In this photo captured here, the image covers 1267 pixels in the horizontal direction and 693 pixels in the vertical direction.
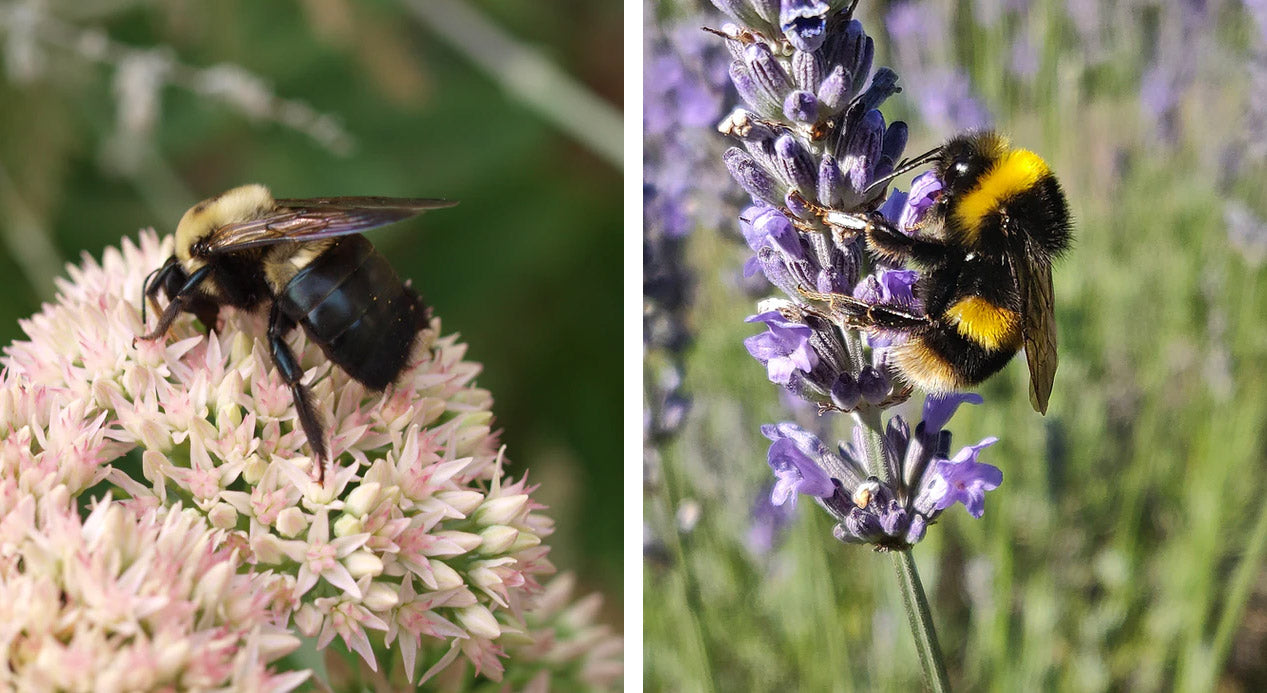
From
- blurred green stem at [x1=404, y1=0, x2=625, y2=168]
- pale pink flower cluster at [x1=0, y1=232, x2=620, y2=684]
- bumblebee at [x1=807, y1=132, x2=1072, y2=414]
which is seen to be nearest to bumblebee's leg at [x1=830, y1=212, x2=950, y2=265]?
bumblebee at [x1=807, y1=132, x2=1072, y2=414]

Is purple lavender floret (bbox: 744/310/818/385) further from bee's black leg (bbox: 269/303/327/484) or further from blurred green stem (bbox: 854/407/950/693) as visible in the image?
bee's black leg (bbox: 269/303/327/484)

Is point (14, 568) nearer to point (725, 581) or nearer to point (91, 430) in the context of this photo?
point (91, 430)

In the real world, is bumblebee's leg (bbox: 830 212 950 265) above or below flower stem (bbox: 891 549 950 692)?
above

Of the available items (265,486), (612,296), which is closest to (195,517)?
(265,486)

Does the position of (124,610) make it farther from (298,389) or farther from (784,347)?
(784,347)

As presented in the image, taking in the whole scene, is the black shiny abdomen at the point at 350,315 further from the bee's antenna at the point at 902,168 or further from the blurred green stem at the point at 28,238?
the blurred green stem at the point at 28,238

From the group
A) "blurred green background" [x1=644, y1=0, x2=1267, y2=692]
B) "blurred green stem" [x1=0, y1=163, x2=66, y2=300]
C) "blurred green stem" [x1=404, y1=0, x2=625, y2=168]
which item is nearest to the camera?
"blurred green background" [x1=644, y1=0, x2=1267, y2=692]

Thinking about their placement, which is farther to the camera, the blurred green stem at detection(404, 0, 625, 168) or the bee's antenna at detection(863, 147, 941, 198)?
the blurred green stem at detection(404, 0, 625, 168)
